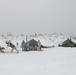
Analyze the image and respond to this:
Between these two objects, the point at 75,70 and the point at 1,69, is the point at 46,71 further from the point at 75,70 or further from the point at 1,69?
the point at 1,69

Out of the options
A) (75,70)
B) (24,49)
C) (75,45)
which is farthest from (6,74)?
(75,45)

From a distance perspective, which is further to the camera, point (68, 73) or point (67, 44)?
point (67, 44)

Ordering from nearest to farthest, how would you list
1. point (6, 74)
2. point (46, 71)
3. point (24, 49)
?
point (6, 74), point (46, 71), point (24, 49)

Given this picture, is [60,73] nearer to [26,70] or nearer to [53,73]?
[53,73]

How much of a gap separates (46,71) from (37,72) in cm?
54

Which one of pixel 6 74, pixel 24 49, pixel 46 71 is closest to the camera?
pixel 6 74

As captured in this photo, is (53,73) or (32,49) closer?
(53,73)

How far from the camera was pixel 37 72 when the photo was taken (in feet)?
38.8

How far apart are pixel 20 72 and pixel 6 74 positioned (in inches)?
30.7

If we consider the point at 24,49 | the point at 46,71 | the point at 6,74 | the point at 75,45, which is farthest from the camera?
the point at 75,45

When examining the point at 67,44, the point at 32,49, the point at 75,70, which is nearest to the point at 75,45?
the point at 67,44

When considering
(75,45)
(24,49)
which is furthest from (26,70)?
(75,45)

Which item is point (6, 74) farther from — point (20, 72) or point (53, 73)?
point (53, 73)

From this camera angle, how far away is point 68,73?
457 inches
